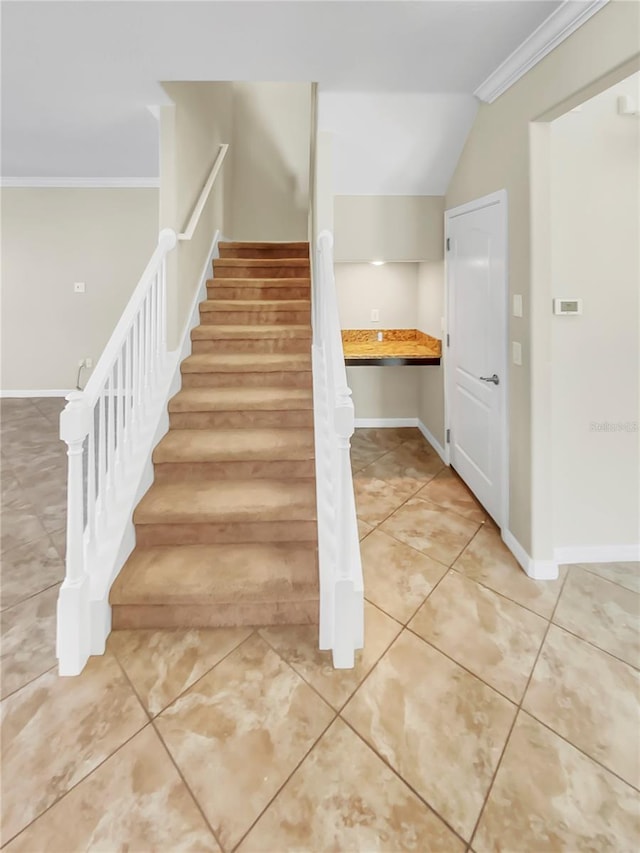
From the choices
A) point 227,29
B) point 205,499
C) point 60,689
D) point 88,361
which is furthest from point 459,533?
point 88,361

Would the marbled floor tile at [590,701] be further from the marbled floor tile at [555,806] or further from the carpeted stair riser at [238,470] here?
the carpeted stair riser at [238,470]

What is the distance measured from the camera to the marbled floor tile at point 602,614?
1803mm

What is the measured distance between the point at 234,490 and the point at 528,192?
2.06 metres

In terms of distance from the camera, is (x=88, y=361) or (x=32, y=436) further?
(x=88, y=361)

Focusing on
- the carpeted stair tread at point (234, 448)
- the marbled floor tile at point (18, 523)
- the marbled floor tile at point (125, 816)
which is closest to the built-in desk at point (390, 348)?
the carpeted stair tread at point (234, 448)

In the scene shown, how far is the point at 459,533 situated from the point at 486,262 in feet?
5.46

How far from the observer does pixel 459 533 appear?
2672 mm

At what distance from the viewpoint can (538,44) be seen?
1.99 metres

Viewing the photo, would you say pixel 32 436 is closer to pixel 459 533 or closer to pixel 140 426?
pixel 140 426

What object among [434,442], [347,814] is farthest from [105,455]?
[434,442]

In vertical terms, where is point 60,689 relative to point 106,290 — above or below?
below

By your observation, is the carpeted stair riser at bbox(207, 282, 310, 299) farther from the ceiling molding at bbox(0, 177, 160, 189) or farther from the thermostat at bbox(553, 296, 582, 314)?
the ceiling molding at bbox(0, 177, 160, 189)

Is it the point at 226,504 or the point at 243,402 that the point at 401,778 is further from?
the point at 243,402

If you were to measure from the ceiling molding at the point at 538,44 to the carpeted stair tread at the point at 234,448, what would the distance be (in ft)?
6.92
